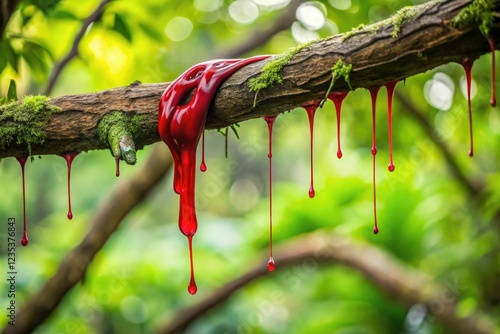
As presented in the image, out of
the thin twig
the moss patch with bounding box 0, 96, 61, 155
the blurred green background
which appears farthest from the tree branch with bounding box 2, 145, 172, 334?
the moss patch with bounding box 0, 96, 61, 155

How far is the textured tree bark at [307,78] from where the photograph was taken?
984mm

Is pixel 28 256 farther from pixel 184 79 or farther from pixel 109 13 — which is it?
pixel 184 79

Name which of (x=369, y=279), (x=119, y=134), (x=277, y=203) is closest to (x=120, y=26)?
(x=119, y=134)

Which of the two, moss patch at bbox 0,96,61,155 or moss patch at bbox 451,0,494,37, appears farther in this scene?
moss patch at bbox 0,96,61,155

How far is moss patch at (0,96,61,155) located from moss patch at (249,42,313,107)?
0.41 metres

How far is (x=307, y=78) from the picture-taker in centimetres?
111

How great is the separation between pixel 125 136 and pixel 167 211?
8683mm

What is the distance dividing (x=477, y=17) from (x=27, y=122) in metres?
0.85

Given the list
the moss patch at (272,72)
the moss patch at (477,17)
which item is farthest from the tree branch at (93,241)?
the moss patch at (477,17)

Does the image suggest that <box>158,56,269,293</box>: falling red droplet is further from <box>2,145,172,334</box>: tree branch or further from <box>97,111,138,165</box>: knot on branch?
<box>2,145,172,334</box>: tree branch

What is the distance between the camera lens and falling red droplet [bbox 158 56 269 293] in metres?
1.17

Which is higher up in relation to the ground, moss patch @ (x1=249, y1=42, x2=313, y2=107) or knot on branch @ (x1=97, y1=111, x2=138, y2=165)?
moss patch @ (x1=249, y1=42, x2=313, y2=107)

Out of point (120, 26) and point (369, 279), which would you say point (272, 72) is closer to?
point (120, 26)

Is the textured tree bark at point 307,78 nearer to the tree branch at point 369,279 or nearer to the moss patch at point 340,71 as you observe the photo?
the moss patch at point 340,71
